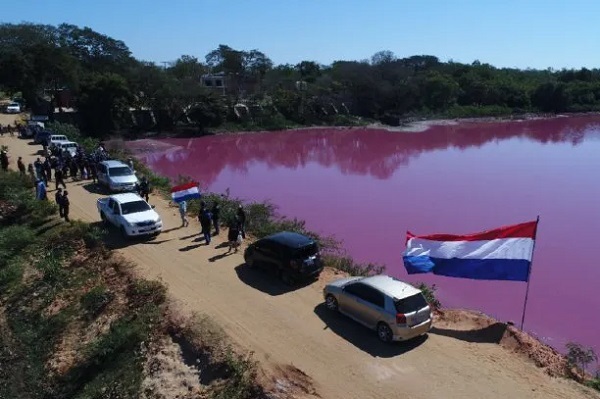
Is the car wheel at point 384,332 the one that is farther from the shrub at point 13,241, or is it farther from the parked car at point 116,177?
the parked car at point 116,177

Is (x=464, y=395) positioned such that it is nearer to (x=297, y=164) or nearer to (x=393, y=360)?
(x=393, y=360)

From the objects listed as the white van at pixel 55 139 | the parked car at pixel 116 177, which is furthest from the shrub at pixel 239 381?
the white van at pixel 55 139

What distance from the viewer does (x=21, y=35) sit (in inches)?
2253

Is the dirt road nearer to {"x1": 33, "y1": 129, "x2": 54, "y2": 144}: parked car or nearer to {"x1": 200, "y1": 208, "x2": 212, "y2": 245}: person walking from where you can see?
{"x1": 200, "y1": 208, "x2": 212, "y2": 245}: person walking

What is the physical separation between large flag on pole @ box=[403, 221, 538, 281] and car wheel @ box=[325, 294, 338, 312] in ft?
7.68

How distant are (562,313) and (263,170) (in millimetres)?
30549

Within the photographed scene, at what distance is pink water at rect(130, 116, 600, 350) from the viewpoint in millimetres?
18141

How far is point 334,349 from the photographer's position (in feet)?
41.4

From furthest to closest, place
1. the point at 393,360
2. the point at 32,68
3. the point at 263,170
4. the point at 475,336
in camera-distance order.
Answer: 1. the point at 32,68
2. the point at 263,170
3. the point at 475,336
4. the point at 393,360

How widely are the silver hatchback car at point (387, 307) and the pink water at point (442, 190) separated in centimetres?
493

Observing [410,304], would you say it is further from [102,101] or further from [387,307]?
[102,101]

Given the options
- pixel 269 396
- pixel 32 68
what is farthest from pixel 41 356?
pixel 32 68

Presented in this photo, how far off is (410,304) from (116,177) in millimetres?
19238

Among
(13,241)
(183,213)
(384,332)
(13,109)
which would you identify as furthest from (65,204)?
(13,109)
